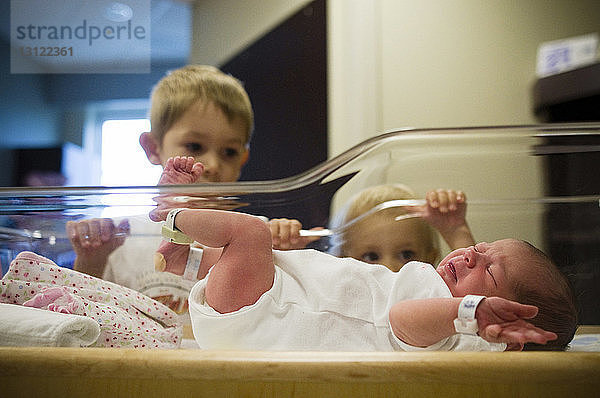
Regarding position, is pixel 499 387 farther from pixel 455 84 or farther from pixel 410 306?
pixel 455 84

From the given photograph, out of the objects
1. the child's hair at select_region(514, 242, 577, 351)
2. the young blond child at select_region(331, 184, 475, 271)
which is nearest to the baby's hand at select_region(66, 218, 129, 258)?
the young blond child at select_region(331, 184, 475, 271)

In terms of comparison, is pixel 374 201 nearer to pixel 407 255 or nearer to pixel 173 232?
pixel 407 255

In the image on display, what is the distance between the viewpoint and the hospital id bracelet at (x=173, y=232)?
69 cm

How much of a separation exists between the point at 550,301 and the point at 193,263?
0.43 metres

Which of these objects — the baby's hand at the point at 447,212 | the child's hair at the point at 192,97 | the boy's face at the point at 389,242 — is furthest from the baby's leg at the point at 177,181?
the child's hair at the point at 192,97

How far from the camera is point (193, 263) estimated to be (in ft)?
2.45

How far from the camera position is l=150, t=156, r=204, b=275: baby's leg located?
2.46 feet

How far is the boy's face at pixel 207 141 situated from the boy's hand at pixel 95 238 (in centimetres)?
37

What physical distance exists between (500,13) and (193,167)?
49.8 inches

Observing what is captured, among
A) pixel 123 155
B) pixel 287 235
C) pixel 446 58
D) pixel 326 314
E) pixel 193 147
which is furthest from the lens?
pixel 123 155

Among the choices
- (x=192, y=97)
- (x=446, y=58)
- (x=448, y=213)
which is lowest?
(x=448, y=213)

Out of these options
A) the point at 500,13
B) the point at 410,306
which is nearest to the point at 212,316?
the point at 410,306

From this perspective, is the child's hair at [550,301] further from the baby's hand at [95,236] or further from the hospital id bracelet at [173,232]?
the baby's hand at [95,236]

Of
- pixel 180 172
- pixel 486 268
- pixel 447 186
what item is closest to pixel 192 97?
pixel 180 172
